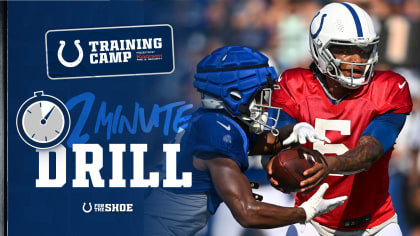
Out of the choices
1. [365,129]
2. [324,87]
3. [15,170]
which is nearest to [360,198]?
[365,129]

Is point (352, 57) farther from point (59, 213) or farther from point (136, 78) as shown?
point (59, 213)

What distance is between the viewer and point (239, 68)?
293cm

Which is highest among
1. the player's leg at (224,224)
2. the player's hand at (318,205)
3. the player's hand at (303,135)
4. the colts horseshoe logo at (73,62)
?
the colts horseshoe logo at (73,62)

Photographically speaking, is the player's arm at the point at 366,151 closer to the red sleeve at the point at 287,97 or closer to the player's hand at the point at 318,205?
the player's hand at the point at 318,205

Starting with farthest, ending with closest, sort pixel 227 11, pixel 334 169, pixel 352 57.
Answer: pixel 227 11, pixel 352 57, pixel 334 169

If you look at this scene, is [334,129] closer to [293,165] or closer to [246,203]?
[293,165]

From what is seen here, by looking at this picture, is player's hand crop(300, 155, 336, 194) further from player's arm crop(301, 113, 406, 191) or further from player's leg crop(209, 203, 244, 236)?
player's leg crop(209, 203, 244, 236)

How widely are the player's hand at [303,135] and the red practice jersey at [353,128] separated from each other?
159 mm

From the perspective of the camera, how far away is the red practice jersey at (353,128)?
3.17 m

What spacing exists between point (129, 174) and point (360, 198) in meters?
1.39

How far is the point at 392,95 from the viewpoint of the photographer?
3.16 meters

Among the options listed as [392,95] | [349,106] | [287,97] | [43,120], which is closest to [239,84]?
[287,97]
